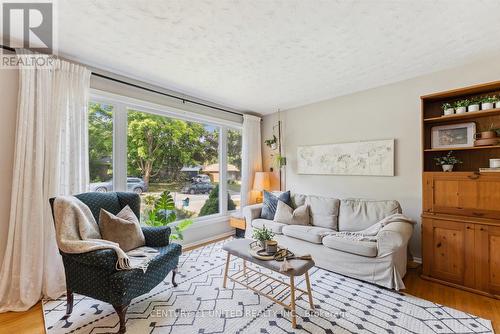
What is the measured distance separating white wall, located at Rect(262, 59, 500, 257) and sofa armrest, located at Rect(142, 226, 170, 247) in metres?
2.63

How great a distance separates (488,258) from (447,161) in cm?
106

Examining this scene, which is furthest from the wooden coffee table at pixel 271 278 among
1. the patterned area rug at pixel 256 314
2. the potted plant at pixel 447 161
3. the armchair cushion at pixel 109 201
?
the potted plant at pixel 447 161

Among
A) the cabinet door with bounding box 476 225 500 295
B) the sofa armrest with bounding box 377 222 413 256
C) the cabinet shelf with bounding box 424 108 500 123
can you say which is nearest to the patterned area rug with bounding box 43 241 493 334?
the sofa armrest with bounding box 377 222 413 256

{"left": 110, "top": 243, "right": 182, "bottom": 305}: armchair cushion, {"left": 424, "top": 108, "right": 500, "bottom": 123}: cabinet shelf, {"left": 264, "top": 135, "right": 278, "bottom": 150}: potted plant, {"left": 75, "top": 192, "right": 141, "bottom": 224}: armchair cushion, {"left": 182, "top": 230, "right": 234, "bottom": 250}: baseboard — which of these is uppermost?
{"left": 424, "top": 108, "right": 500, "bottom": 123}: cabinet shelf

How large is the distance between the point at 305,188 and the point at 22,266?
12.4ft

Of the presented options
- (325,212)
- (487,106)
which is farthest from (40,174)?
(487,106)

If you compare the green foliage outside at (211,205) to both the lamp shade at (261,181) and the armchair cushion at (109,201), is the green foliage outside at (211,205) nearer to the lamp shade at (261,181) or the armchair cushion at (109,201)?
the lamp shade at (261,181)

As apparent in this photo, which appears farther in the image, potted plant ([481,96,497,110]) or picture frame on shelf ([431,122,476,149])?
picture frame on shelf ([431,122,476,149])

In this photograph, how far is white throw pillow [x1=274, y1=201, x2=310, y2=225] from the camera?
3.40 metres

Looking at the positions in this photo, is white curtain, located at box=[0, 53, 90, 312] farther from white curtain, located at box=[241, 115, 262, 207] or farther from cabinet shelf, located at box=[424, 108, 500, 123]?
cabinet shelf, located at box=[424, 108, 500, 123]

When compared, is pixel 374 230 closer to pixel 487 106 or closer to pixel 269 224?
pixel 269 224

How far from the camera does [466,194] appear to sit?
243cm

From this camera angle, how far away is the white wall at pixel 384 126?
9.55 ft

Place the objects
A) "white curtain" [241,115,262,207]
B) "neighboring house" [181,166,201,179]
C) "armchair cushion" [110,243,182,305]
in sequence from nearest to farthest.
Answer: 1. "armchair cushion" [110,243,182,305]
2. "neighboring house" [181,166,201,179]
3. "white curtain" [241,115,262,207]
